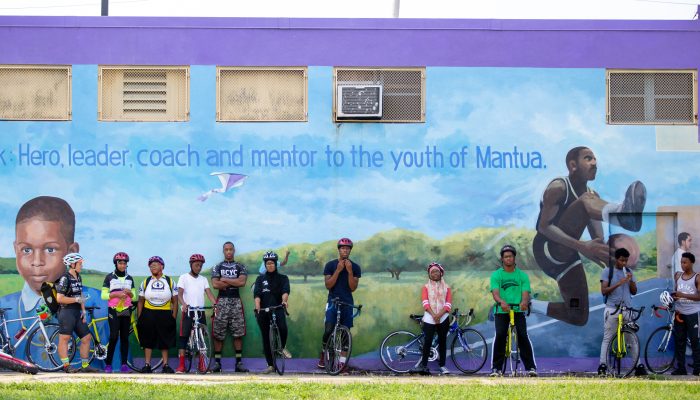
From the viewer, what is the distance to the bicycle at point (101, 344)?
19109 mm

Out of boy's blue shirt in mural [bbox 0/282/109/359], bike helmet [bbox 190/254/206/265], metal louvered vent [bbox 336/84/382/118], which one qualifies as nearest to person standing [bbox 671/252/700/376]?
metal louvered vent [bbox 336/84/382/118]

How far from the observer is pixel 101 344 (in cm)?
1925

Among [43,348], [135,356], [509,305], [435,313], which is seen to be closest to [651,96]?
[509,305]

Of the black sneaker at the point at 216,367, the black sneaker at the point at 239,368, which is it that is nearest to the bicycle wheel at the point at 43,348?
the black sneaker at the point at 216,367

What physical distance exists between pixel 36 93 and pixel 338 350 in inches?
240

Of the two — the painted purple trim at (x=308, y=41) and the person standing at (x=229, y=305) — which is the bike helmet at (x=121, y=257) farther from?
the painted purple trim at (x=308, y=41)

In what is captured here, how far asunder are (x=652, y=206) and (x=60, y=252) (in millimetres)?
9114

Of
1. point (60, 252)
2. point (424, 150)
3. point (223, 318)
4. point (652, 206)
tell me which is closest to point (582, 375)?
point (652, 206)

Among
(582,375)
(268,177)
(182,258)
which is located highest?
(268,177)

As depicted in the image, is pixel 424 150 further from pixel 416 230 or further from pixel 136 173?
pixel 136 173

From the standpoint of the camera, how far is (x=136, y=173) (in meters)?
19.5

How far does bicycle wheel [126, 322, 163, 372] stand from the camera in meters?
19.1

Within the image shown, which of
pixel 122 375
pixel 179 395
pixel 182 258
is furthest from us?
pixel 182 258

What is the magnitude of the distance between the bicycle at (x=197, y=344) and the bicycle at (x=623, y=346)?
19.7ft
